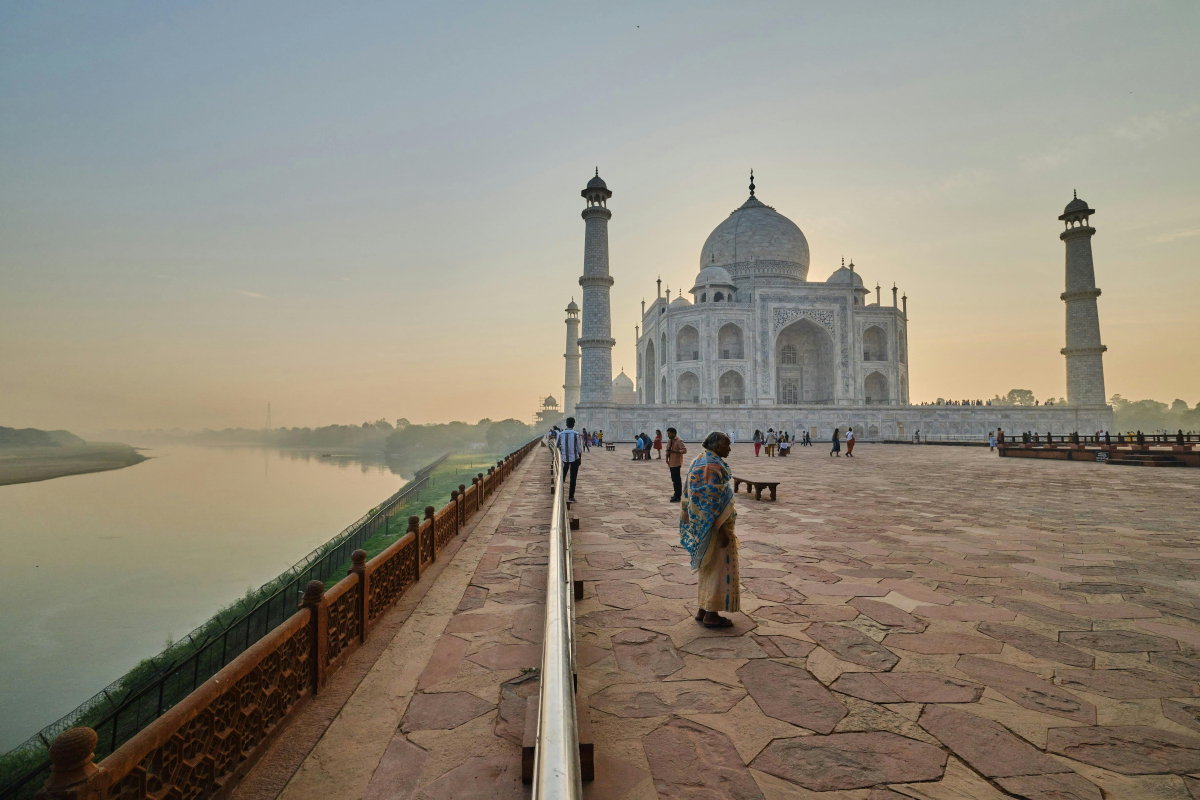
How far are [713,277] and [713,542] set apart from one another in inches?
1422

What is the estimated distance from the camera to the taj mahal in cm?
2900

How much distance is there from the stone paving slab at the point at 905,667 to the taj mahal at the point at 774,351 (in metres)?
23.8

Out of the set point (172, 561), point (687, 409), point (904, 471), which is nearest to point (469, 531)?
point (904, 471)

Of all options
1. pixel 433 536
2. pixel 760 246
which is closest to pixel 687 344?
pixel 760 246

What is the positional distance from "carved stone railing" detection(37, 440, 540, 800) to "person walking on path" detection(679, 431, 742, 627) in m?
1.99

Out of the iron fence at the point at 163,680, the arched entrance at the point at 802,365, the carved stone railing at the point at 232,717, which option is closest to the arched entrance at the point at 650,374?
the arched entrance at the point at 802,365

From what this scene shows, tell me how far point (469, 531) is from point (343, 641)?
352cm

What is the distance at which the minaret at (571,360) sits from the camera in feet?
149

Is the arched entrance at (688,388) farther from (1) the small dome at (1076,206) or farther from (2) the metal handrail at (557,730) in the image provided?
(2) the metal handrail at (557,730)

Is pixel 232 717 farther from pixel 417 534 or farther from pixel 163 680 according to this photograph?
pixel 417 534

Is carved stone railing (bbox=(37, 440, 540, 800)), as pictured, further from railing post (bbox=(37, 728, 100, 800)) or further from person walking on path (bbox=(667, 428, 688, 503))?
person walking on path (bbox=(667, 428, 688, 503))

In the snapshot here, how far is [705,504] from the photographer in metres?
3.38

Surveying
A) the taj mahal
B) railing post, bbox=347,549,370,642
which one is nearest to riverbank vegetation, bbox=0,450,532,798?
railing post, bbox=347,549,370,642

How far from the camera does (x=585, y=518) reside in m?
7.24
